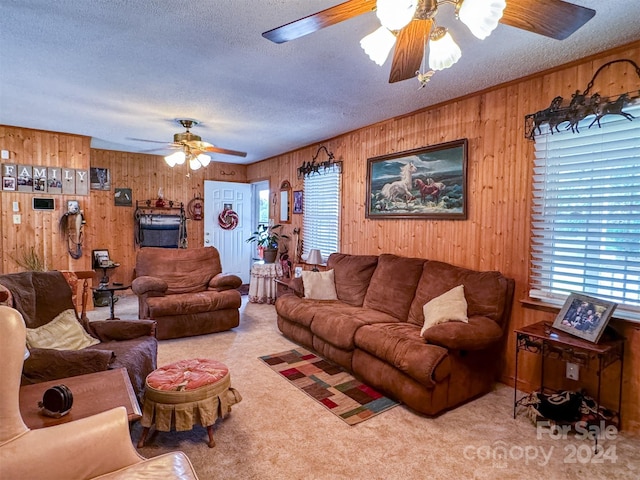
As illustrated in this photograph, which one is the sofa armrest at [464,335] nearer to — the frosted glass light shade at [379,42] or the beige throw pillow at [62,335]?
the frosted glass light shade at [379,42]

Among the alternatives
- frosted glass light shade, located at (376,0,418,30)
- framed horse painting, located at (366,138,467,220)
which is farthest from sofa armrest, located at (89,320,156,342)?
framed horse painting, located at (366,138,467,220)

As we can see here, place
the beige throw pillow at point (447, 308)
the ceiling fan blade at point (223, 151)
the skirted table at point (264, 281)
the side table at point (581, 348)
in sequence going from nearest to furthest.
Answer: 1. the side table at point (581, 348)
2. the beige throw pillow at point (447, 308)
3. the ceiling fan blade at point (223, 151)
4. the skirted table at point (264, 281)

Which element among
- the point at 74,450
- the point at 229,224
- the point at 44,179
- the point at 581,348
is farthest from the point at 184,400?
the point at 229,224

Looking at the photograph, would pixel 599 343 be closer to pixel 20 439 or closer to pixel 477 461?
pixel 477 461

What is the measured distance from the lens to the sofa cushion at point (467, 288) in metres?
2.81

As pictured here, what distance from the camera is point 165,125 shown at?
4422 millimetres

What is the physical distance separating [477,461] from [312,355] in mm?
1862

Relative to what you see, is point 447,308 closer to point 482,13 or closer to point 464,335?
point 464,335

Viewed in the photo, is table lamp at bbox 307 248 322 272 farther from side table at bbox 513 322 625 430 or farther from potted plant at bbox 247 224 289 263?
side table at bbox 513 322 625 430

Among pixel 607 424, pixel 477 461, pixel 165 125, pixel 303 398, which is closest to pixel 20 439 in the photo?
pixel 303 398

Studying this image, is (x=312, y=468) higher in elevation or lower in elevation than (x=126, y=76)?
lower

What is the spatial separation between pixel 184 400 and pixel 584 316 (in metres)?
2.61

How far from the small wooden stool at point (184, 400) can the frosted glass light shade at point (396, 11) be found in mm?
A: 2102

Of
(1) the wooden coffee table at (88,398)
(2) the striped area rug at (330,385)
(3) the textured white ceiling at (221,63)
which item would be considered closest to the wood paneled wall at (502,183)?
(3) the textured white ceiling at (221,63)
